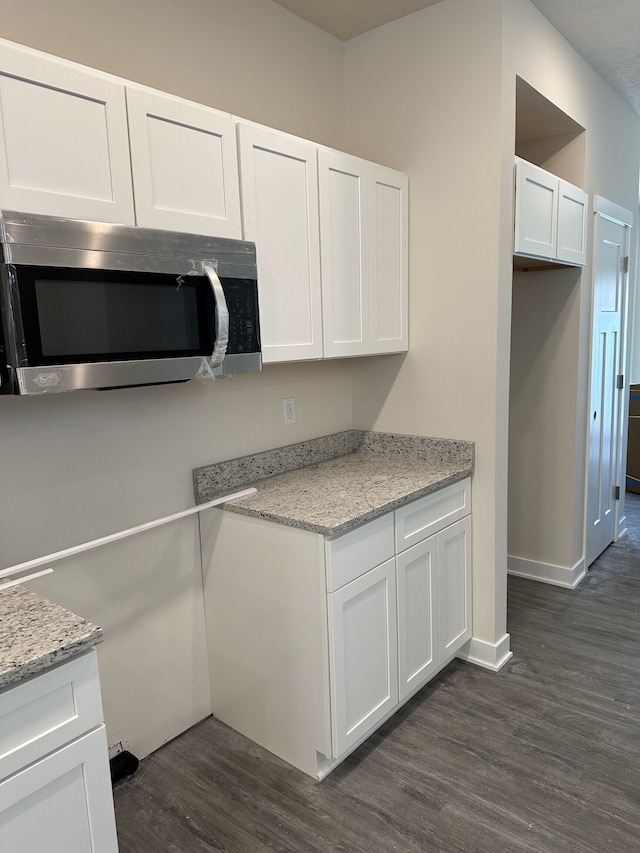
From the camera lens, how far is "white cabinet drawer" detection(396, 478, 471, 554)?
85.1 inches

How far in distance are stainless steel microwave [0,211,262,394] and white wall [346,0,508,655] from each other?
38.5 inches

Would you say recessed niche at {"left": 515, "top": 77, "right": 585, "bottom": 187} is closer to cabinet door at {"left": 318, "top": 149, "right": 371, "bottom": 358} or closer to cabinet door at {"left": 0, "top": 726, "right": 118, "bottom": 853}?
cabinet door at {"left": 318, "top": 149, "right": 371, "bottom": 358}

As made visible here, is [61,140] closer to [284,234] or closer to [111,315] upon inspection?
[111,315]

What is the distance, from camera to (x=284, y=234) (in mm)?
2020

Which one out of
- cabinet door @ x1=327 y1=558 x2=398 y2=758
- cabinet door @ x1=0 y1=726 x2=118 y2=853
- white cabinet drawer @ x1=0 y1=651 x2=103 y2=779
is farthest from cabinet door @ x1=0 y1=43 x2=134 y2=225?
cabinet door @ x1=327 y1=558 x2=398 y2=758

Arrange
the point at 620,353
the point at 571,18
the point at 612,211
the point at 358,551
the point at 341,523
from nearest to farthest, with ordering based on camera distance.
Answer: the point at 341,523
the point at 358,551
the point at 571,18
the point at 612,211
the point at 620,353

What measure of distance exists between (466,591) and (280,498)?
3.33ft

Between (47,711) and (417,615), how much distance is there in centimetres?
145

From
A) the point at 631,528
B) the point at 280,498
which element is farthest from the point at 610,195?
the point at 280,498

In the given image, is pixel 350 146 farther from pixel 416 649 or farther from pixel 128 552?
pixel 416 649

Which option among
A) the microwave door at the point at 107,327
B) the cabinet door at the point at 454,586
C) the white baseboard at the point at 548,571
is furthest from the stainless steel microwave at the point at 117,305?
the white baseboard at the point at 548,571

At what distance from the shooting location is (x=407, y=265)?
102 inches

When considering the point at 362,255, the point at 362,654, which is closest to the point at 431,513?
the point at 362,654

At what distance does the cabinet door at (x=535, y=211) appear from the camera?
95.5 inches
